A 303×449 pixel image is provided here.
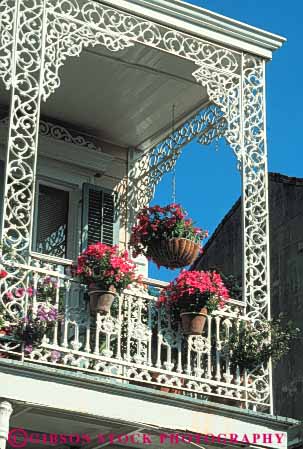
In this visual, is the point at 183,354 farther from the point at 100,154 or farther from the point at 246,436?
the point at 100,154

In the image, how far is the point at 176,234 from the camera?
11242 millimetres

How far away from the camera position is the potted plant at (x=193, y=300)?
1024 cm

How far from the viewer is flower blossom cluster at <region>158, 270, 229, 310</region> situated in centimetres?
1024

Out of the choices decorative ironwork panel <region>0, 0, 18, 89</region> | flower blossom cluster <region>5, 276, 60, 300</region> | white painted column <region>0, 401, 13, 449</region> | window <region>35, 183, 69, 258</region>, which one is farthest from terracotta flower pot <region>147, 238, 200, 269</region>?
white painted column <region>0, 401, 13, 449</region>

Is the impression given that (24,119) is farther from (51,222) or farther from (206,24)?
(51,222)

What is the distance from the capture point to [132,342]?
1034 cm

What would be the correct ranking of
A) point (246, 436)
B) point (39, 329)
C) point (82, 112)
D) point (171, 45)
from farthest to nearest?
point (82, 112) < point (171, 45) < point (246, 436) < point (39, 329)

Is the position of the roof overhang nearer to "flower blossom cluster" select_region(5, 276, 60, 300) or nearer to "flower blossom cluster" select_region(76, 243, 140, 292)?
"flower blossom cluster" select_region(76, 243, 140, 292)

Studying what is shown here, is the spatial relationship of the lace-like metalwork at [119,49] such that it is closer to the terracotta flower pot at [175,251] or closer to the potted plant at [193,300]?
the potted plant at [193,300]

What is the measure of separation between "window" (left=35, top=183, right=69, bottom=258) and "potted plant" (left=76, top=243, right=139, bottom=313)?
3003 mm

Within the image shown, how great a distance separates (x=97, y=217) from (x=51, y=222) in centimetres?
58

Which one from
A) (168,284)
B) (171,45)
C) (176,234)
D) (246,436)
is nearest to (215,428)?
(246,436)

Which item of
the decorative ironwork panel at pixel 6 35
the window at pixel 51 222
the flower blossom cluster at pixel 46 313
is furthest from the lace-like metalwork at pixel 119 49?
the window at pixel 51 222

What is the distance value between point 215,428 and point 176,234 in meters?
2.24
